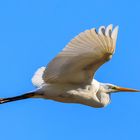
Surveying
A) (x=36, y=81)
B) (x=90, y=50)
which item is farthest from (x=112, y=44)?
(x=36, y=81)

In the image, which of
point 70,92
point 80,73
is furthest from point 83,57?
point 70,92

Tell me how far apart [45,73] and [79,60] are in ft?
1.92

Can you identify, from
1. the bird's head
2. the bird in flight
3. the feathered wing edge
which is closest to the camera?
the feathered wing edge

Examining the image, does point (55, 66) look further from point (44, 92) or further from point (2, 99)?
point (2, 99)

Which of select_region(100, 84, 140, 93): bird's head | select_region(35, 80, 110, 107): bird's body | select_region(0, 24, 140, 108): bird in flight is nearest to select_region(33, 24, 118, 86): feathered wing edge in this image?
select_region(0, 24, 140, 108): bird in flight

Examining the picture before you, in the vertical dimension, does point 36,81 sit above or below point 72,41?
above

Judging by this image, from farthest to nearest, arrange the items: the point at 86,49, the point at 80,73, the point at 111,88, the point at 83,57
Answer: the point at 111,88
the point at 80,73
the point at 83,57
the point at 86,49

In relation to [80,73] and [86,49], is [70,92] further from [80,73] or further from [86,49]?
[86,49]

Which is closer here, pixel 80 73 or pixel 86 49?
pixel 86 49

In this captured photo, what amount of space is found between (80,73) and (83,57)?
54cm

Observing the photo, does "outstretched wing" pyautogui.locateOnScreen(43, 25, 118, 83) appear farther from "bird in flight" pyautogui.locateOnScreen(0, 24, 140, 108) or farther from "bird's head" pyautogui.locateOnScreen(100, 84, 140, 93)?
"bird's head" pyautogui.locateOnScreen(100, 84, 140, 93)

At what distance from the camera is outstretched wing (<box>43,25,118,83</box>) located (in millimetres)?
9812

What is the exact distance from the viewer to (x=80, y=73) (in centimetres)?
1081

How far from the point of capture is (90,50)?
33.2 ft
